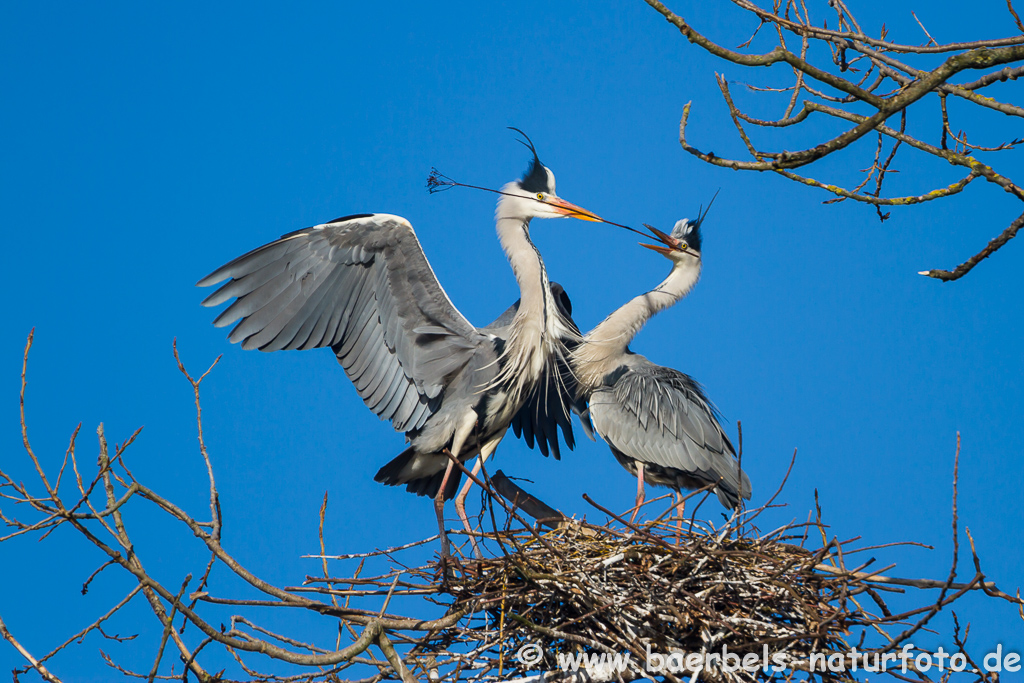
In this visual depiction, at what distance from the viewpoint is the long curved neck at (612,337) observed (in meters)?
7.07

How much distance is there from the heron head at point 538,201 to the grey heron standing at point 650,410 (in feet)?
3.30

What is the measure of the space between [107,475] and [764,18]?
3.03 metres

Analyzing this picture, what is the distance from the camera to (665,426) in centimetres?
666

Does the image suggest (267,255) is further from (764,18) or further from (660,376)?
(764,18)

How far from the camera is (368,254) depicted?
5.78 metres

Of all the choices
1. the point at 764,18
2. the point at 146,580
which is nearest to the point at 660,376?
the point at 764,18

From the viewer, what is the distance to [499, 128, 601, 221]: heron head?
6.54m

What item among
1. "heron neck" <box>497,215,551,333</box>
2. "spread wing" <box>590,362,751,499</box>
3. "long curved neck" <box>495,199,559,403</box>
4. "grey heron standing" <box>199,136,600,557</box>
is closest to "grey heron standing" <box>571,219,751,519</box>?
"spread wing" <box>590,362,751,499</box>

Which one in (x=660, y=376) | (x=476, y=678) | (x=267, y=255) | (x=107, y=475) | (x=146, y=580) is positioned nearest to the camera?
(x=146, y=580)

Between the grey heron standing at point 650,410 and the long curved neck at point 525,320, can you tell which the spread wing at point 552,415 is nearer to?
the grey heron standing at point 650,410

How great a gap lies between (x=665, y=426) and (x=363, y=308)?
90.4 inches

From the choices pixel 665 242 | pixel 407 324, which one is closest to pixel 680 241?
pixel 665 242

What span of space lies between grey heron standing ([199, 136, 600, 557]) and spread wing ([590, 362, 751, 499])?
68 cm

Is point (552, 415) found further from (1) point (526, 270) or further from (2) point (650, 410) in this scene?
(1) point (526, 270)
